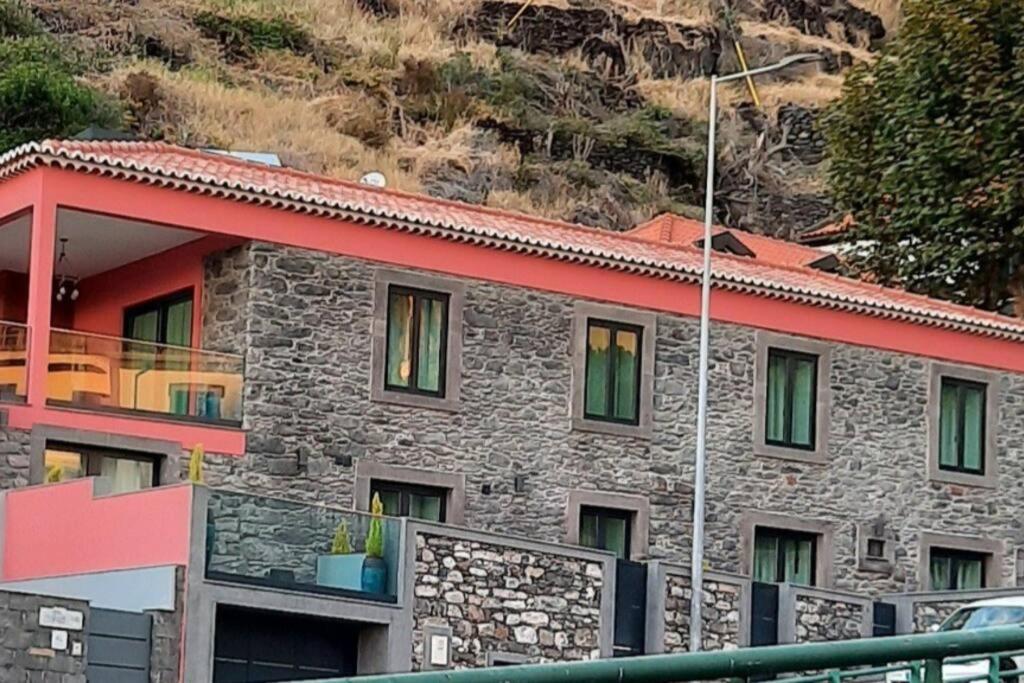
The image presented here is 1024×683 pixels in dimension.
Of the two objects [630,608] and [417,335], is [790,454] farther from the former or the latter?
[417,335]

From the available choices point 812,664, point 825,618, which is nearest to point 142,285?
point 825,618

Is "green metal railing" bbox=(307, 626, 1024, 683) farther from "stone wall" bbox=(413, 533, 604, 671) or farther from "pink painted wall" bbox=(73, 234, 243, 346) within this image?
"pink painted wall" bbox=(73, 234, 243, 346)

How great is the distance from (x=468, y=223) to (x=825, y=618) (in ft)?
22.0

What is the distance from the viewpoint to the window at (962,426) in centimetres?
3444

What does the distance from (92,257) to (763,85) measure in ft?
176

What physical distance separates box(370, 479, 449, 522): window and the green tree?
724 inches

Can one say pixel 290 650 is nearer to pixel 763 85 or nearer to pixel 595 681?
pixel 595 681

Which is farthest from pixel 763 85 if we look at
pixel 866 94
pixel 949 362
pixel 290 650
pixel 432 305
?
pixel 290 650

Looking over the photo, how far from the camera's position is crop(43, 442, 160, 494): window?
27.0 metres

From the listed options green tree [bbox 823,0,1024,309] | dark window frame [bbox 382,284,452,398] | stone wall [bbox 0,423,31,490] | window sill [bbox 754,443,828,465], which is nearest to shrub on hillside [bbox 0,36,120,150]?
green tree [bbox 823,0,1024,309]

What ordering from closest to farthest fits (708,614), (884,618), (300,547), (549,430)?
(300,547)
(708,614)
(549,430)
(884,618)

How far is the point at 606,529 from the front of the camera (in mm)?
31234

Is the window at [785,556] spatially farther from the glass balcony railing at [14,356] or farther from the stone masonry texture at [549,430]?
the glass balcony railing at [14,356]

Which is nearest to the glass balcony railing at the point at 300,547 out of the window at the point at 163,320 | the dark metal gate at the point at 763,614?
the window at the point at 163,320
